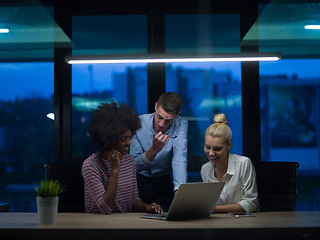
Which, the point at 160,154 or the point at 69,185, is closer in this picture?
the point at 69,185

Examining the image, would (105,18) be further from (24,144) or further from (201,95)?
(24,144)

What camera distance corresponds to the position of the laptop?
6.75 ft

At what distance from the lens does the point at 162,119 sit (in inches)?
125

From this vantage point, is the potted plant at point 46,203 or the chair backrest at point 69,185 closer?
the potted plant at point 46,203

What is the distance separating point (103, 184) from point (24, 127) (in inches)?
103

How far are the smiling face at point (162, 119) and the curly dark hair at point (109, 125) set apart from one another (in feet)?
2.27

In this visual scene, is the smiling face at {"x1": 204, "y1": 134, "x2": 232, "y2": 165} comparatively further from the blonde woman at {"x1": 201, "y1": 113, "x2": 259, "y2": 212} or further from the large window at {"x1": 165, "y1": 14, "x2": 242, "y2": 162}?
the large window at {"x1": 165, "y1": 14, "x2": 242, "y2": 162}

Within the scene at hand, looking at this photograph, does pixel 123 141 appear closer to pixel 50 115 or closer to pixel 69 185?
pixel 69 185

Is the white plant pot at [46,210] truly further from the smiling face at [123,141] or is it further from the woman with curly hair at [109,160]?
the smiling face at [123,141]

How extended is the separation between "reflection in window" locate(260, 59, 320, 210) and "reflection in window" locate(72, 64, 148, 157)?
1.44 metres

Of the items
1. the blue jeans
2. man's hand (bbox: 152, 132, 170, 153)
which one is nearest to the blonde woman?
man's hand (bbox: 152, 132, 170, 153)

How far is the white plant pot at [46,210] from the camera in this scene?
204cm

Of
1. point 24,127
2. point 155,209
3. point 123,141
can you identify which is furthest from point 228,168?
point 24,127
